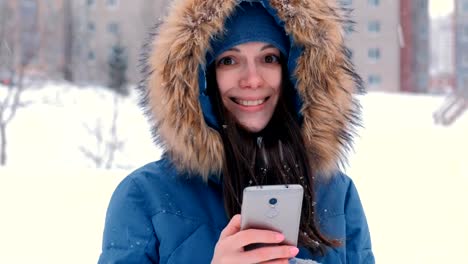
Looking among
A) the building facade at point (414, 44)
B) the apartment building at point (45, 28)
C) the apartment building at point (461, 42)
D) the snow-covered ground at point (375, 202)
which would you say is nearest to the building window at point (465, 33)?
the apartment building at point (461, 42)

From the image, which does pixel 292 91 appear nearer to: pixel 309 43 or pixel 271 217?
pixel 309 43

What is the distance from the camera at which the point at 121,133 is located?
2053 centimetres

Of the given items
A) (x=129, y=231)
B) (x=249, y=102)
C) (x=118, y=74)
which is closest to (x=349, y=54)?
(x=249, y=102)

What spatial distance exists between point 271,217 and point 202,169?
1.60 feet

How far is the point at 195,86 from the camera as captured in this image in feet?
5.96

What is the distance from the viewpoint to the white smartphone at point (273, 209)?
1.31m

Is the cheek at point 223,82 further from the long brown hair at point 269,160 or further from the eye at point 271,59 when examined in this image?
the eye at point 271,59

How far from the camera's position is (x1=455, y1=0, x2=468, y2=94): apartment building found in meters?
47.0

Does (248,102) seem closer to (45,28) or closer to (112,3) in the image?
(45,28)

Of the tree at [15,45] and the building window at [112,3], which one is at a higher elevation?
the building window at [112,3]

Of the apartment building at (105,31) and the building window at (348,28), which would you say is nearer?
the building window at (348,28)

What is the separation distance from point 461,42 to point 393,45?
1119 centimetres

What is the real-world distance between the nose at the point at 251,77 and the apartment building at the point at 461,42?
1909 inches

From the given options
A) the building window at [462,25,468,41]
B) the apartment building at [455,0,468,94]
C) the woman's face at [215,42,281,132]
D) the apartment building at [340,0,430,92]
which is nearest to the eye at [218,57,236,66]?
the woman's face at [215,42,281,132]
